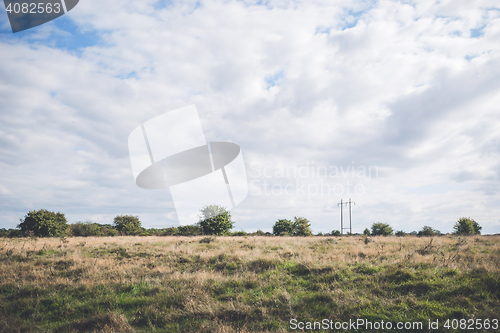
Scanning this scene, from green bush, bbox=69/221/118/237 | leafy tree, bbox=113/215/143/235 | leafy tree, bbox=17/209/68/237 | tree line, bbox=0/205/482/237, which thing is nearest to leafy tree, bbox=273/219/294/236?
tree line, bbox=0/205/482/237

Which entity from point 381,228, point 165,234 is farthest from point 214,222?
point 381,228

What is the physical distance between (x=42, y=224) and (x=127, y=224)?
1479 centimetres

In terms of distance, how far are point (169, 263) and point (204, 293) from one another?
5059mm

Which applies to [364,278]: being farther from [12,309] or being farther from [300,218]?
[300,218]

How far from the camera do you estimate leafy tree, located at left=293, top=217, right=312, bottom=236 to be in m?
55.5

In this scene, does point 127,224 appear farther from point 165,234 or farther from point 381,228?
→ point 381,228

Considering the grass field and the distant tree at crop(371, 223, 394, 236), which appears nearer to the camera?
the grass field

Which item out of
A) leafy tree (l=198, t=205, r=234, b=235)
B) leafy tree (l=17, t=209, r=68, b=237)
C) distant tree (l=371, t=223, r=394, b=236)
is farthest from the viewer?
A: distant tree (l=371, t=223, r=394, b=236)

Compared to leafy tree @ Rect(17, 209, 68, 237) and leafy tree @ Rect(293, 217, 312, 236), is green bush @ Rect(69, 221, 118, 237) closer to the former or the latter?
leafy tree @ Rect(17, 209, 68, 237)

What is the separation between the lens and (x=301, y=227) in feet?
185

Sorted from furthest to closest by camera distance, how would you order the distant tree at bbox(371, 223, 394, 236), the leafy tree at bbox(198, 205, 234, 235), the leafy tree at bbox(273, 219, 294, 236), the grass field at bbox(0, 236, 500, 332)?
1. the leafy tree at bbox(273, 219, 294, 236)
2. the distant tree at bbox(371, 223, 394, 236)
3. the leafy tree at bbox(198, 205, 234, 235)
4. the grass field at bbox(0, 236, 500, 332)

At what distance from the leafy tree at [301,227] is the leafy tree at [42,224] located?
44497mm

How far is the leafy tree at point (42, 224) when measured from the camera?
130 ft

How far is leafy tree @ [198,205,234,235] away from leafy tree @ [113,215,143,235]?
1598 centimetres
